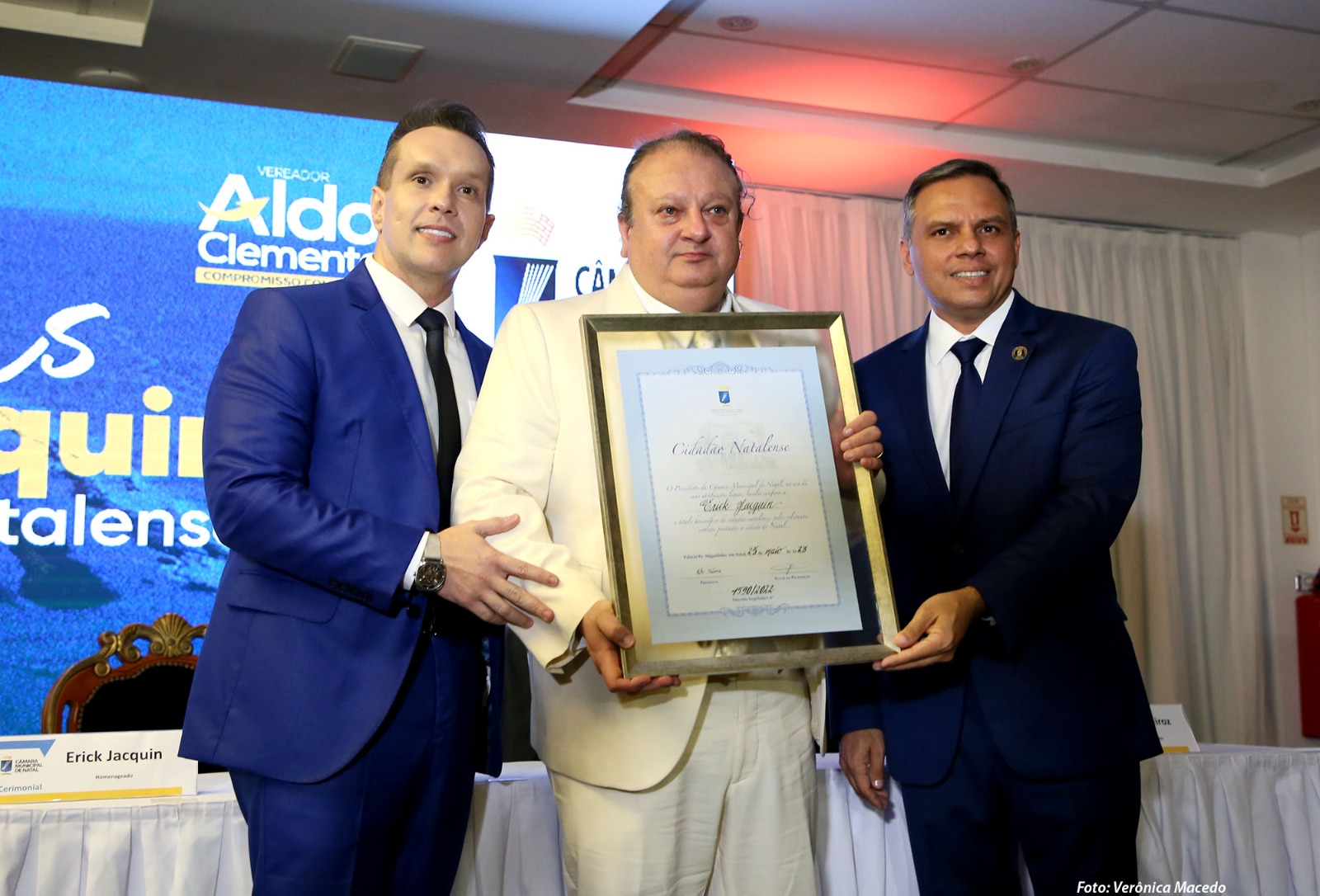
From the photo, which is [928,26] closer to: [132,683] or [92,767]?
[132,683]

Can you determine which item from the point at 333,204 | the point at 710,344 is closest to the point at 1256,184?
the point at 333,204

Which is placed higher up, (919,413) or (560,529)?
(919,413)

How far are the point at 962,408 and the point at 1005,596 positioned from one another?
43cm

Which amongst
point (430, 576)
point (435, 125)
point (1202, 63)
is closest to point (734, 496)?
point (430, 576)

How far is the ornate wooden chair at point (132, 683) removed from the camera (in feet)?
10.2

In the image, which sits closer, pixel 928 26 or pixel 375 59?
pixel 375 59

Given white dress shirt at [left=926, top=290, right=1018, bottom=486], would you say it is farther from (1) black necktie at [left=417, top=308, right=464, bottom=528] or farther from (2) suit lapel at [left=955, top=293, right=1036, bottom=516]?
(1) black necktie at [left=417, top=308, right=464, bottom=528]

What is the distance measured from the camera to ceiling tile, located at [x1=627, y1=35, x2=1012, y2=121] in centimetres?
495

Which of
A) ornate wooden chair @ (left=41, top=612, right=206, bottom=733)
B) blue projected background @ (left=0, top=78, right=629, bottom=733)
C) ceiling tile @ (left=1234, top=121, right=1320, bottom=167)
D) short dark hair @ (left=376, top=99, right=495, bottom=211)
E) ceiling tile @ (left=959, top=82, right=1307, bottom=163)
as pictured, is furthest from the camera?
ceiling tile @ (left=1234, top=121, right=1320, bottom=167)

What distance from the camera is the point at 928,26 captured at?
15.4ft

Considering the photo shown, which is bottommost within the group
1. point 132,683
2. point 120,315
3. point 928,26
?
point 132,683

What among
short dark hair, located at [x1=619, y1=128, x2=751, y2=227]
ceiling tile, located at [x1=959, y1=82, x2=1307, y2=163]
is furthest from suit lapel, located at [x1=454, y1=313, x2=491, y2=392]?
ceiling tile, located at [x1=959, y1=82, x2=1307, y2=163]

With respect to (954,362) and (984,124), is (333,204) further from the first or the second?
(984,124)

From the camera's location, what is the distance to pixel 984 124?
5.84 metres
